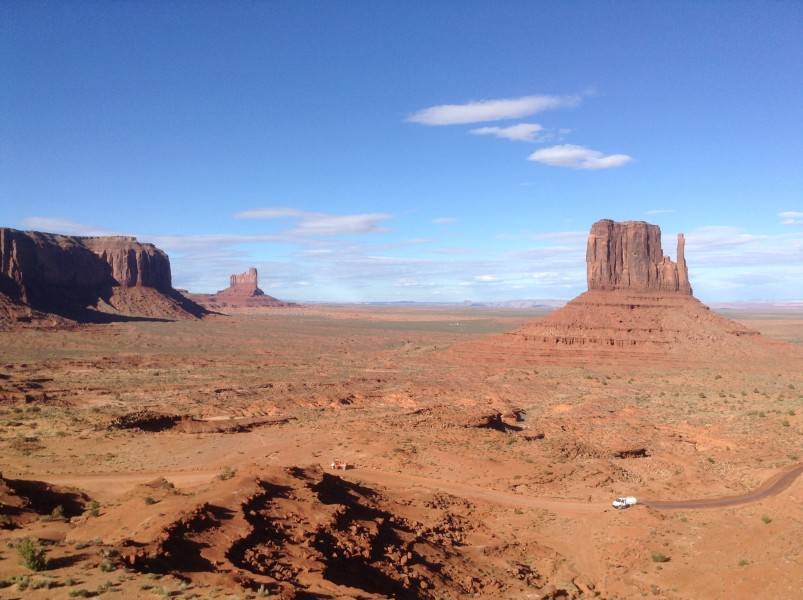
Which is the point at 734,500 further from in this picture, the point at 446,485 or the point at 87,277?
the point at 87,277

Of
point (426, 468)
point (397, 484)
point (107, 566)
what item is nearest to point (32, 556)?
point (107, 566)

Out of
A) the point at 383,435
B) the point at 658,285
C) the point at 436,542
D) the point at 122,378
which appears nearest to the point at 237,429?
the point at 383,435

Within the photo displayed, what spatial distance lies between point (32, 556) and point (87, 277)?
137507 mm

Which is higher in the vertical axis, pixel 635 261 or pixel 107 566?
pixel 635 261

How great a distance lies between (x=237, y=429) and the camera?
35.8 metres

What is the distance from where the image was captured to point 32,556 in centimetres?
1159

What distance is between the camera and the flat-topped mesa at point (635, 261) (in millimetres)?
78375

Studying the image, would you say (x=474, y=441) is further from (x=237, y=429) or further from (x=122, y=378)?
(x=122, y=378)

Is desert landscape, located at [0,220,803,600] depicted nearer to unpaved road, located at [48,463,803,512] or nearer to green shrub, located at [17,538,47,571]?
green shrub, located at [17,538,47,571]

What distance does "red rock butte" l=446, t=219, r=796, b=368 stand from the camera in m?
67.9

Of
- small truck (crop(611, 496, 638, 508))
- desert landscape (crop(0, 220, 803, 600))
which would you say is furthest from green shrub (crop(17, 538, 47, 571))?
small truck (crop(611, 496, 638, 508))

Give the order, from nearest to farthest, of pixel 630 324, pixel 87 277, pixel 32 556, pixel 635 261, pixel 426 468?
pixel 32 556 < pixel 426 468 < pixel 630 324 < pixel 635 261 < pixel 87 277

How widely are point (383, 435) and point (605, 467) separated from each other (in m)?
12.1

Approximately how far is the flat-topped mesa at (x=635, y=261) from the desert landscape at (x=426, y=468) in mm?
2681
